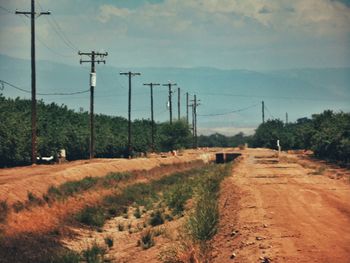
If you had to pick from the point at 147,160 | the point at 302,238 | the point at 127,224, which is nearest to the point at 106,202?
the point at 127,224

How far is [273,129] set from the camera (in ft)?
495

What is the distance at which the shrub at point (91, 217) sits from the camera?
3004 centimetres

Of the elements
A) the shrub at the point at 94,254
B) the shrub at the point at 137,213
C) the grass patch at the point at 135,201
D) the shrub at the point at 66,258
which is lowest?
the shrub at the point at 94,254

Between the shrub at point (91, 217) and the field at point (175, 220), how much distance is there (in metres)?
0.05

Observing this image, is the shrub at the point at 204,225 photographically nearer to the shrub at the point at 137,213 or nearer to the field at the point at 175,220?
the field at the point at 175,220

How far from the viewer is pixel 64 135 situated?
68250 millimetres

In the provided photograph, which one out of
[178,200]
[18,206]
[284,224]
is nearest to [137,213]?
[178,200]

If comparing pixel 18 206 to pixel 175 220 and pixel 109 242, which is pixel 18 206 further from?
pixel 175 220

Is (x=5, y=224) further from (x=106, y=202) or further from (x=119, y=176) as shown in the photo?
(x=119, y=176)

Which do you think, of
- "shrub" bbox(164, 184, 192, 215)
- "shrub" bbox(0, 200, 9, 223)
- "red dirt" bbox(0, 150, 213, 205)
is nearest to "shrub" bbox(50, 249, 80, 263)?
"shrub" bbox(0, 200, 9, 223)

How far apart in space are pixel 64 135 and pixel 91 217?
127 feet

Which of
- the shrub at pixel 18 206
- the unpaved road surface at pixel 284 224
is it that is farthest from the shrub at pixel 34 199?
the unpaved road surface at pixel 284 224

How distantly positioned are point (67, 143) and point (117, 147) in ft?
62.7

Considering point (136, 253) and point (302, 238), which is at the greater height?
point (302, 238)
